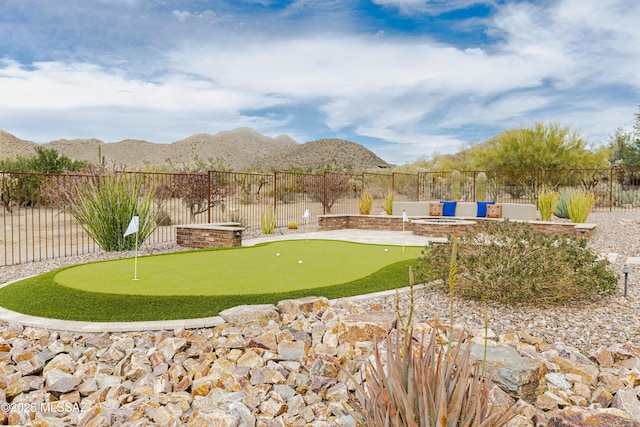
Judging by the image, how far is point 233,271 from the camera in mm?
6227

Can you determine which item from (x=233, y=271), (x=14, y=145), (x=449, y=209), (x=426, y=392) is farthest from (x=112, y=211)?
(x=14, y=145)

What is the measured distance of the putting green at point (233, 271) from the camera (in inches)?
207

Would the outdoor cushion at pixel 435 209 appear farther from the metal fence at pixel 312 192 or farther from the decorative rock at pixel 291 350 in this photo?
the decorative rock at pixel 291 350

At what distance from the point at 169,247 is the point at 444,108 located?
714 inches

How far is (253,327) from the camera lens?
169 inches

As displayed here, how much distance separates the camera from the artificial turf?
4586 millimetres

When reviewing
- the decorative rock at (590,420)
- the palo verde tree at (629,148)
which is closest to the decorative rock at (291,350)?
the decorative rock at (590,420)

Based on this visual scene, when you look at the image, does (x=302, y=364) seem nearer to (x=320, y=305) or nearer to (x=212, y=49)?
(x=320, y=305)

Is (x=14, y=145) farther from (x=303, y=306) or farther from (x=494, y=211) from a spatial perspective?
(x=303, y=306)

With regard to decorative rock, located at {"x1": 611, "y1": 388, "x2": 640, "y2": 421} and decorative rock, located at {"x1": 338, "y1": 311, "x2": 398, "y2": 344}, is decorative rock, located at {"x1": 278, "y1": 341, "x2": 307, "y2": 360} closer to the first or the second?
decorative rock, located at {"x1": 338, "y1": 311, "x2": 398, "y2": 344}

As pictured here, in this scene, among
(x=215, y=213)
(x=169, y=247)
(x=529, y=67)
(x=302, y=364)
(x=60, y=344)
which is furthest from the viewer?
(x=215, y=213)

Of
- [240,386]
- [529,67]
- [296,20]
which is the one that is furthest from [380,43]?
[240,386]

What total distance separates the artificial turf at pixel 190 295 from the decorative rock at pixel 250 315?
0.96 ft

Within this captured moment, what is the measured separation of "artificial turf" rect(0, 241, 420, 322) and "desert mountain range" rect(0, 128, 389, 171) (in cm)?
4280
